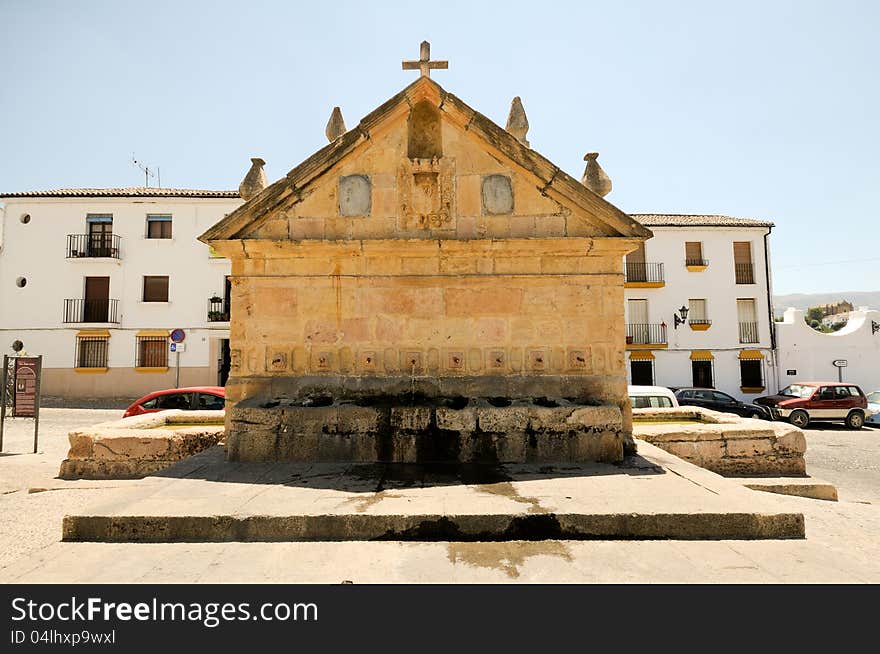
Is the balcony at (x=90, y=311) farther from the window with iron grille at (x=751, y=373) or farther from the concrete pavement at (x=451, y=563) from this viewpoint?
the window with iron grille at (x=751, y=373)

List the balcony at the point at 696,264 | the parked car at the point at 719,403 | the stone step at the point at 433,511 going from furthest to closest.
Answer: the balcony at the point at 696,264 < the parked car at the point at 719,403 < the stone step at the point at 433,511

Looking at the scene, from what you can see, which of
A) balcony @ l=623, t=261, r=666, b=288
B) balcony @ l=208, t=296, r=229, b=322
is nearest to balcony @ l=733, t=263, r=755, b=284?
balcony @ l=623, t=261, r=666, b=288

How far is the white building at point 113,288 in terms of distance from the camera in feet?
73.3

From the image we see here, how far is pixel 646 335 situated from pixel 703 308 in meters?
3.23

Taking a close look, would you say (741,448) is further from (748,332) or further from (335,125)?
(748,332)

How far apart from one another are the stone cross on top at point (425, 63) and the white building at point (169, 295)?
1920cm

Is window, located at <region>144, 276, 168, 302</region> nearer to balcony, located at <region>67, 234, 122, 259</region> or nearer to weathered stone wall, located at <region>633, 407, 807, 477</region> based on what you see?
balcony, located at <region>67, 234, 122, 259</region>

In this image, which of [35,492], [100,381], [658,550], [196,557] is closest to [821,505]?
[658,550]

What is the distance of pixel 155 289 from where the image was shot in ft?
76.1

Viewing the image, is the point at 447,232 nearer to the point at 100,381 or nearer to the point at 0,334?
the point at 100,381

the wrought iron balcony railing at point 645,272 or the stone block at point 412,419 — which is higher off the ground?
the wrought iron balcony railing at point 645,272

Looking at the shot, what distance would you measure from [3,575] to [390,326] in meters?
3.74

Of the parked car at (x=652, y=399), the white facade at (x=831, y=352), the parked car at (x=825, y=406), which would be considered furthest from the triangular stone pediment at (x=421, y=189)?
the white facade at (x=831, y=352)

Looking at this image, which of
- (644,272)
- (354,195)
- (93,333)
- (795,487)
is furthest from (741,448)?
(93,333)
